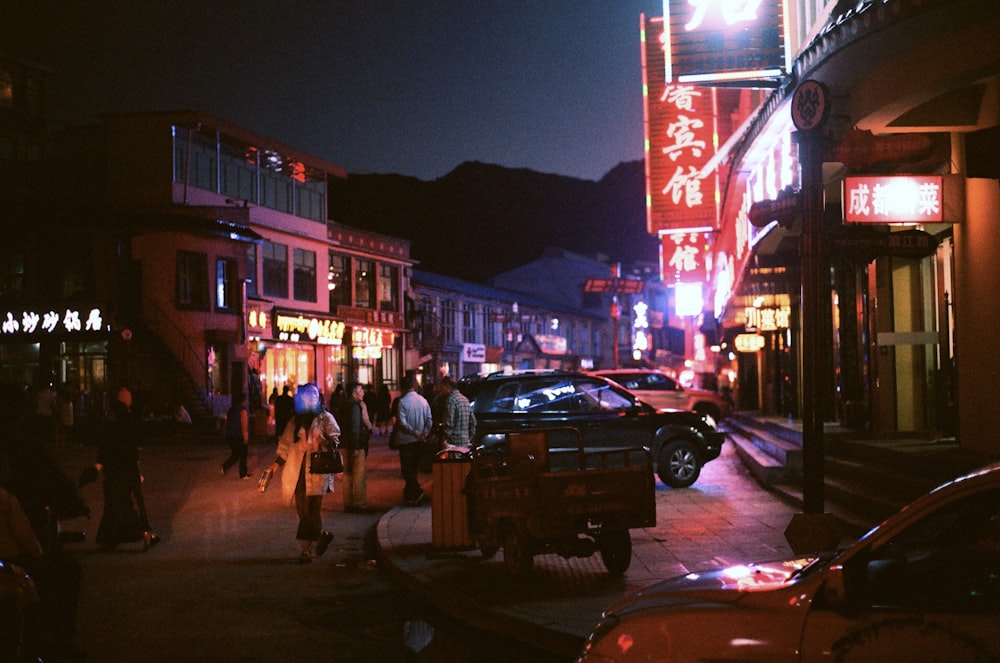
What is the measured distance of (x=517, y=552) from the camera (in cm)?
924

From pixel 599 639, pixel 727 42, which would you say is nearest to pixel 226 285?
pixel 727 42

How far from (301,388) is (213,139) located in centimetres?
2775

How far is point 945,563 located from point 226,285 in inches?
1390

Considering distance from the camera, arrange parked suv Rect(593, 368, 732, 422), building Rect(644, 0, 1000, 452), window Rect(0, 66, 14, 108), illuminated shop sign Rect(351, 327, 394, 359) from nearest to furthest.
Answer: building Rect(644, 0, 1000, 452) < parked suv Rect(593, 368, 732, 422) < illuminated shop sign Rect(351, 327, 394, 359) < window Rect(0, 66, 14, 108)

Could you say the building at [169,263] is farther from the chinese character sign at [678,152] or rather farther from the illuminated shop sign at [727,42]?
the illuminated shop sign at [727,42]

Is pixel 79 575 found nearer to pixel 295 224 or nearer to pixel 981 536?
pixel 981 536

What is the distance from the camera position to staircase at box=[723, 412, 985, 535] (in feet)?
35.3

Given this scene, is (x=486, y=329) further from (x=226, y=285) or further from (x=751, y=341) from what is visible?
(x=751, y=341)

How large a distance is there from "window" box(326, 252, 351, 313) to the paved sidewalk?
31.5 m

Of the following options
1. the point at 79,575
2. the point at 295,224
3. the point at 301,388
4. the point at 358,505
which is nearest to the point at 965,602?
the point at 79,575

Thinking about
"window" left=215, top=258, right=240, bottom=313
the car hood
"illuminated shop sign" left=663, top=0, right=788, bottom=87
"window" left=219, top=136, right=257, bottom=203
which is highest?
"window" left=219, top=136, right=257, bottom=203

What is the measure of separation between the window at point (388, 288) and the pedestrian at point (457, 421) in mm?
34763

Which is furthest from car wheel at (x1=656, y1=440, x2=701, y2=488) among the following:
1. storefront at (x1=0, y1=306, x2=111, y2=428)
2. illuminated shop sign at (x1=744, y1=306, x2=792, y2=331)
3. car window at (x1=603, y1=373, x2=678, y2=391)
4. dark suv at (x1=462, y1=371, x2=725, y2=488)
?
storefront at (x1=0, y1=306, x2=111, y2=428)

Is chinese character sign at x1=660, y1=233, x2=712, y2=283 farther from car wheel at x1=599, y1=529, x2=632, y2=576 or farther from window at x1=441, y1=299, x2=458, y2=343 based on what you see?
window at x1=441, y1=299, x2=458, y2=343
